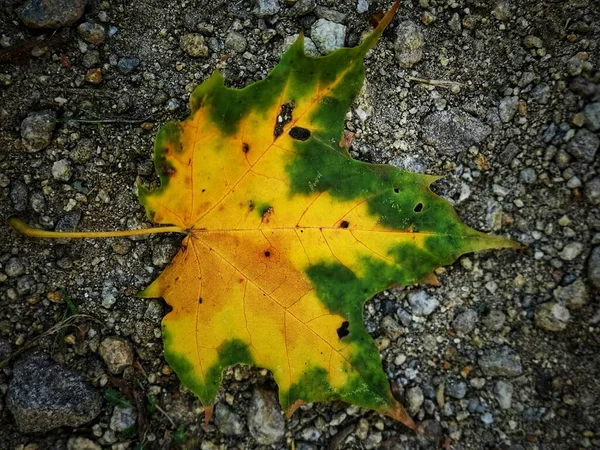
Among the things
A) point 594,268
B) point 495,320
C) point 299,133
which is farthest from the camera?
point 495,320

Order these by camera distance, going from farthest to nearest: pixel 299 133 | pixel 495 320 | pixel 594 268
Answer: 1. pixel 495 320
2. pixel 594 268
3. pixel 299 133

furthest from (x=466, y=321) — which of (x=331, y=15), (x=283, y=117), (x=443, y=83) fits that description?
(x=331, y=15)

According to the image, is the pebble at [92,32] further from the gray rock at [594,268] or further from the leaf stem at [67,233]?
the gray rock at [594,268]

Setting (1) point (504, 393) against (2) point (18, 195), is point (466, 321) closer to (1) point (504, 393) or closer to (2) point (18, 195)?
(1) point (504, 393)

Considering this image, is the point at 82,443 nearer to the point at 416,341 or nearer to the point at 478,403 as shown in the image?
the point at 416,341

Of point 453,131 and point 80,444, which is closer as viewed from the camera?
point 80,444

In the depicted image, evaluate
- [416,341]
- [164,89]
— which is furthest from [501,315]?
[164,89]

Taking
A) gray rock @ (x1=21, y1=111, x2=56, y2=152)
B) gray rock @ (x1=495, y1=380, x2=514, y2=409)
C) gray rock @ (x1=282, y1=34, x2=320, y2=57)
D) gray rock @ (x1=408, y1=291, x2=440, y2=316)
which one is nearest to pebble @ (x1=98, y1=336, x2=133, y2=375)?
gray rock @ (x1=21, y1=111, x2=56, y2=152)

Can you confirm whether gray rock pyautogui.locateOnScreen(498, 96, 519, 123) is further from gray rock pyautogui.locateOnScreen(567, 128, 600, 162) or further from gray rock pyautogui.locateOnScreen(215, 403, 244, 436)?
gray rock pyautogui.locateOnScreen(215, 403, 244, 436)
